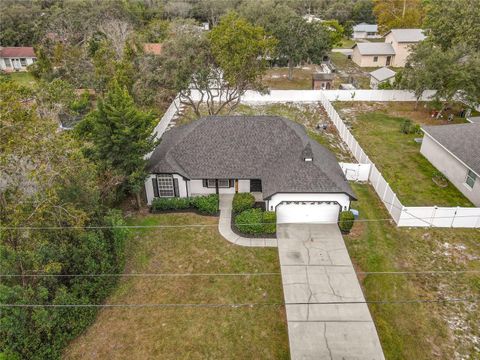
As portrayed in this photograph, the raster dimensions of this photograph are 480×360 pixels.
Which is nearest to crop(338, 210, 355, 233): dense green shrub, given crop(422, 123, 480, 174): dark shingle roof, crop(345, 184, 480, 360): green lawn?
crop(345, 184, 480, 360): green lawn

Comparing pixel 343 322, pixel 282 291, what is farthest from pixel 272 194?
pixel 343 322

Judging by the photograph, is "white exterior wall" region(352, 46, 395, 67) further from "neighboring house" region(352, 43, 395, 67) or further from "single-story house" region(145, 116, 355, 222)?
"single-story house" region(145, 116, 355, 222)

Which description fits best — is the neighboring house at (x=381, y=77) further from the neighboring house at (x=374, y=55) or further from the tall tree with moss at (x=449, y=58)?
the neighboring house at (x=374, y=55)

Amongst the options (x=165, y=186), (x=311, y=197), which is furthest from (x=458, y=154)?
(x=165, y=186)

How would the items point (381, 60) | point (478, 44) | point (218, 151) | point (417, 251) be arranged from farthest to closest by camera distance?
1. point (381, 60)
2. point (478, 44)
3. point (218, 151)
4. point (417, 251)

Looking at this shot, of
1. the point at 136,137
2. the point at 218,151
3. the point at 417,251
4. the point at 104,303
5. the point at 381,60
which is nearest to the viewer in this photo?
the point at 104,303

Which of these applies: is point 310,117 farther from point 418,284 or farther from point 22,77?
point 22,77

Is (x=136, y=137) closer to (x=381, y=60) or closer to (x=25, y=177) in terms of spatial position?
(x=25, y=177)

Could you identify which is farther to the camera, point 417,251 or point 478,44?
point 478,44
